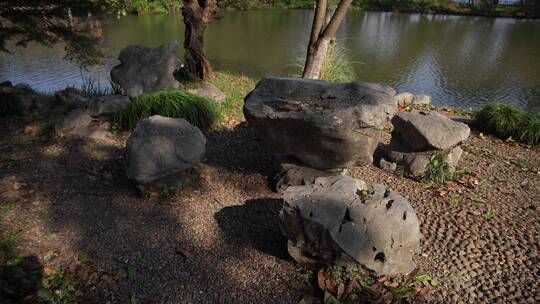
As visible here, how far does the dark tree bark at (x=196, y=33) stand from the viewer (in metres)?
5.91

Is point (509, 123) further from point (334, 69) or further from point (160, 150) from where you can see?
point (160, 150)

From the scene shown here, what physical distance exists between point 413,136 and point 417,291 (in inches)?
65.4

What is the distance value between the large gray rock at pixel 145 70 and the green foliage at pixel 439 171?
3426 mm

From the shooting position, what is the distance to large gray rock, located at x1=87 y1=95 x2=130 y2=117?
13.6ft

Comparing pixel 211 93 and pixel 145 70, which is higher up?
pixel 145 70

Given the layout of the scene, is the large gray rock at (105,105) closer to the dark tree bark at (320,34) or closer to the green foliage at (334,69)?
the dark tree bark at (320,34)

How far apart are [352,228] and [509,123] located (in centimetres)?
357

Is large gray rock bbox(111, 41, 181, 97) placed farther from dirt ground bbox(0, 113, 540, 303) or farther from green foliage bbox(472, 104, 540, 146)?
green foliage bbox(472, 104, 540, 146)

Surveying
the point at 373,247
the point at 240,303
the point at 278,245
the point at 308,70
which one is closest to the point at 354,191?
the point at 373,247

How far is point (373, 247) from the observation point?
2.16 m

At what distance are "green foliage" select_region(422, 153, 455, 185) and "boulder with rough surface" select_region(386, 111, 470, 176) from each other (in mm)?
21

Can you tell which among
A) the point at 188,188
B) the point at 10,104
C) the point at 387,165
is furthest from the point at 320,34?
the point at 10,104

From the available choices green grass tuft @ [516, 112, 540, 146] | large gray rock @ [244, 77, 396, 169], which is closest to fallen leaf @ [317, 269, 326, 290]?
large gray rock @ [244, 77, 396, 169]

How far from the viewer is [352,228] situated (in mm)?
2172
